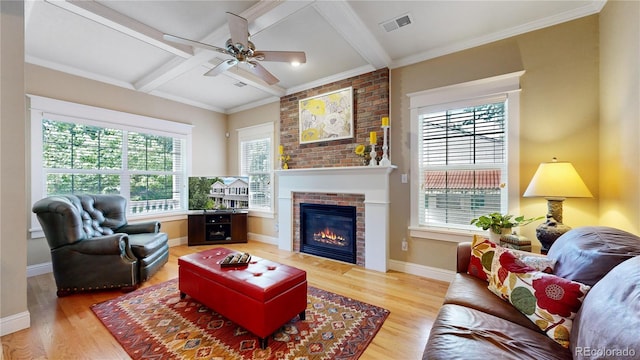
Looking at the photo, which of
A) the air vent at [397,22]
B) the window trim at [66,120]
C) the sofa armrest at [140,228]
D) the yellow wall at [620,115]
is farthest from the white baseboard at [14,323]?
the yellow wall at [620,115]

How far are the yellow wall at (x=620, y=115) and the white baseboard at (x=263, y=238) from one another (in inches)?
162

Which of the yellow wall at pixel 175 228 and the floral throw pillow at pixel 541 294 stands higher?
the floral throw pillow at pixel 541 294

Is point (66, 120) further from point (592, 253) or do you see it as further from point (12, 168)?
point (592, 253)

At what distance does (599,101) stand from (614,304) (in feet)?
7.20

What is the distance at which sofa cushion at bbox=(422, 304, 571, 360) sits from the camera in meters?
1.03

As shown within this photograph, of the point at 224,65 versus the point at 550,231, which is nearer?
the point at 550,231

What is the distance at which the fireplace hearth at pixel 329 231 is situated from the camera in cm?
356

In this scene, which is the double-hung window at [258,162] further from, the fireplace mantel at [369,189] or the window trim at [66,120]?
the window trim at [66,120]

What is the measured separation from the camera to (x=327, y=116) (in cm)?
377

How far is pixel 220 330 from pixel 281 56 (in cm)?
235

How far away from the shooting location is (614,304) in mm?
927

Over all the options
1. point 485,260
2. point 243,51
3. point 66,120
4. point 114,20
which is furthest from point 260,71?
point 66,120

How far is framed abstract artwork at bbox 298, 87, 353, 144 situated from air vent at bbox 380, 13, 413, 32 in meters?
1.07

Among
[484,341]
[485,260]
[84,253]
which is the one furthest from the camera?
[84,253]
